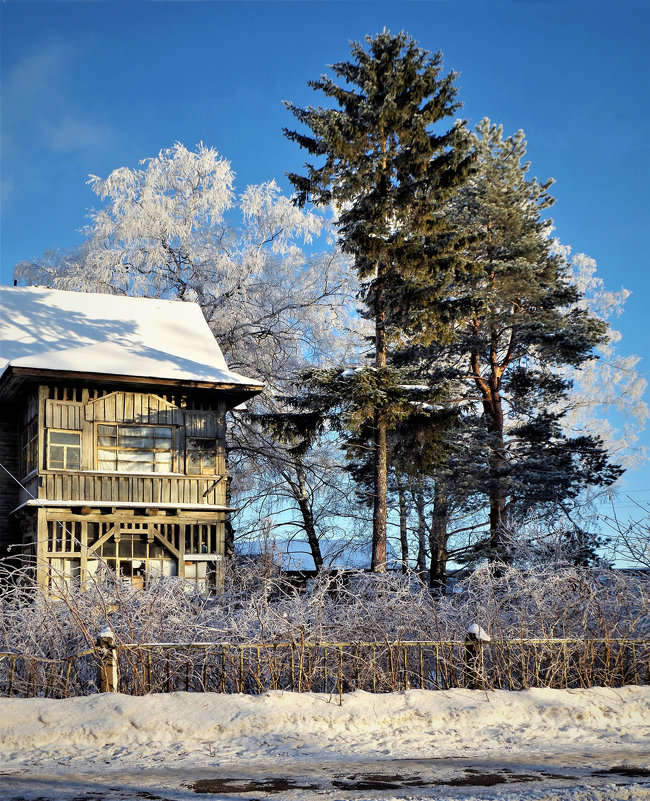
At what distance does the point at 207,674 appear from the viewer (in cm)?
1085

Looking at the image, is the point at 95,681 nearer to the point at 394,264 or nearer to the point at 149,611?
the point at 149,611

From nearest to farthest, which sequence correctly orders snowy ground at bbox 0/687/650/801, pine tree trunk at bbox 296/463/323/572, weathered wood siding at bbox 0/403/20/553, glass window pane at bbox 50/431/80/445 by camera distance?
snowy ground at bbox 0/687/650/801 < glass window pane at bbox 50/431/80/445 < weathered wood siding at bbox 0/403/20/553 < pine tree trunk at bbox 296/463/323/572

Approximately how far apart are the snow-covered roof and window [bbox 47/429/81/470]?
184 centimetres

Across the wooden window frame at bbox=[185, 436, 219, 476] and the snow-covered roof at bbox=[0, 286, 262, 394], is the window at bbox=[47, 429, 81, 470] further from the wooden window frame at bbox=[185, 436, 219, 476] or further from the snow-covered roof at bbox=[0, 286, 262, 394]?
the wooden window frame at bbox=[185, 436, 219, 476]

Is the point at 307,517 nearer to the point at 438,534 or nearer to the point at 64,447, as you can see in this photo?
the point at 438,534

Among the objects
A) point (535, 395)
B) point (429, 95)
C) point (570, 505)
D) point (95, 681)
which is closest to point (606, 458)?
point (570, 505)

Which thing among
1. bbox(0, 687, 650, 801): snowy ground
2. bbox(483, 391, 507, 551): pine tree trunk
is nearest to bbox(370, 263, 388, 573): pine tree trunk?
bbox(483, 391, 507, 551): pine tree trunk

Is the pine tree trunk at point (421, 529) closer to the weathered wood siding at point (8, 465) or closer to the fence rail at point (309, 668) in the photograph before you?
the weathered wood siding at point (8, 465)

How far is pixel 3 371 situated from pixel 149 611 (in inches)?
498

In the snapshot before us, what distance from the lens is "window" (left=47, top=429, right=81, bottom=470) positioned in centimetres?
2200

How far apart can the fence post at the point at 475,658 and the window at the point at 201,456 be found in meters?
Result: 13.2

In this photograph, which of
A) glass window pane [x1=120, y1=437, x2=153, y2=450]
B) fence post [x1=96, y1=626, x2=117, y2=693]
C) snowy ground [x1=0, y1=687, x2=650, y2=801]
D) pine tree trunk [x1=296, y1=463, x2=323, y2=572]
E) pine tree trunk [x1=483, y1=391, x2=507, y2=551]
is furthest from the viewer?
pine tree trunk [x1=296, y1=463, x2=323, y2=572]

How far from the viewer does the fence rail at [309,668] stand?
1066 centimetres

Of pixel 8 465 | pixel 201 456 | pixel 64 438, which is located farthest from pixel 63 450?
pixel 8 465
